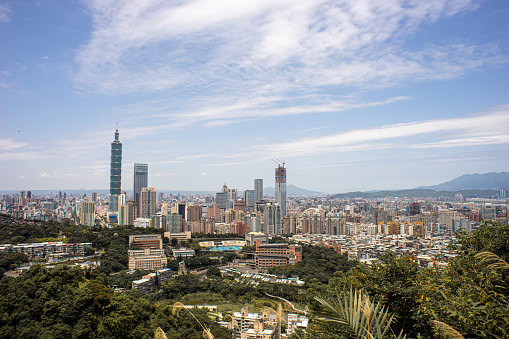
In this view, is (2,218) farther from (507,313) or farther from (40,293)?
(507,313)

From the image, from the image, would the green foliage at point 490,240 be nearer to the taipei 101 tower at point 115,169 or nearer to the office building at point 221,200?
the taipei 101 tower at point 115,169

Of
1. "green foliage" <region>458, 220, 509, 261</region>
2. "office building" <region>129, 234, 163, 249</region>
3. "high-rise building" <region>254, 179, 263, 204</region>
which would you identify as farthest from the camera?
"high-rise building" <region>254, 179, 263, 204</region>

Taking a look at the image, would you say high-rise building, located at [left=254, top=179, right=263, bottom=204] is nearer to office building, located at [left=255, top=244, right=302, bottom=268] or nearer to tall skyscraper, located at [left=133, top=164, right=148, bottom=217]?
tall skyscraper, located at [left=133, top=164, right=148, bottom=217]

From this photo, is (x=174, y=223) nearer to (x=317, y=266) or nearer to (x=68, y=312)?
(x=317, y=266)

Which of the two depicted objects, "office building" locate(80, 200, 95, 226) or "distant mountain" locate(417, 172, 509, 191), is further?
"distant mountain" locate(417, 172, 509, 191)

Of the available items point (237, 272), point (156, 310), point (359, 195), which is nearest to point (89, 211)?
point (237, 272)

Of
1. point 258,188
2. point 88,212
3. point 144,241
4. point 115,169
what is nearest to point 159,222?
point 88,212

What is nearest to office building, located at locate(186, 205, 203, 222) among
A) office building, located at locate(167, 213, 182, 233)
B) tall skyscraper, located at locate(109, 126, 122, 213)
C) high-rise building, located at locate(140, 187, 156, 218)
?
high-rise building, located at locate(140, 187, 156, 218)

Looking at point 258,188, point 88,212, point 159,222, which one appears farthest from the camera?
point 258,188
